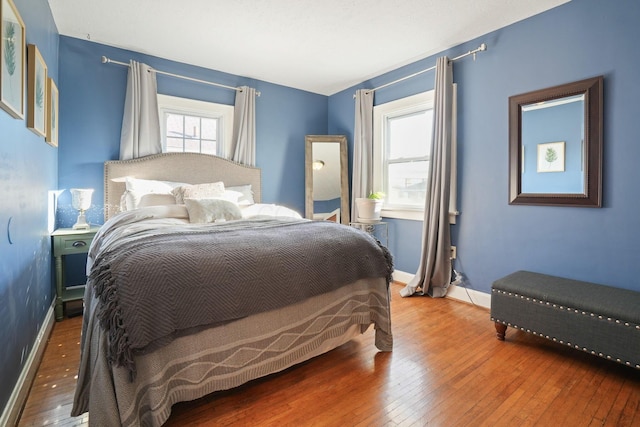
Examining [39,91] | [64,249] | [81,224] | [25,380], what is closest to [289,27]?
[39,91]

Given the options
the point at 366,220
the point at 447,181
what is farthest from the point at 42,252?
the point at 447,181

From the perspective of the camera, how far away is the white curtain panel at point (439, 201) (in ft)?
10.6

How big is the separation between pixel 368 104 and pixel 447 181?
153cm

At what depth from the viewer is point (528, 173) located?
277 cm

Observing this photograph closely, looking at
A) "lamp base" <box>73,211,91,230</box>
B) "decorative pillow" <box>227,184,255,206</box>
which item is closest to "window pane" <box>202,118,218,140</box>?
"decorative pillow" <box>227,184,255,206</box>

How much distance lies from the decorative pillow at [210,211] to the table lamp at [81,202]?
41.1 inches

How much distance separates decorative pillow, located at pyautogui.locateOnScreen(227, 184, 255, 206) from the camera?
3770mm

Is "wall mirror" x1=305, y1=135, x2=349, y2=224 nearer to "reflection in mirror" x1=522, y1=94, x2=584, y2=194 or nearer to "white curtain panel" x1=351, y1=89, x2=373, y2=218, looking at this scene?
"white curtain panel" x1=351, y1=89, x2=373, y2=218

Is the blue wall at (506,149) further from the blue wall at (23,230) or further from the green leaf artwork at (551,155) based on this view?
the blue wall at (23,230)

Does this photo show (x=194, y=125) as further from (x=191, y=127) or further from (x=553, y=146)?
(x=553, y=146)

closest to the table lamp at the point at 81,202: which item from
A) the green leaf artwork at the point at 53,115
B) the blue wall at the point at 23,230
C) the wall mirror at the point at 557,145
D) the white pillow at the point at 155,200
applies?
the blue wall at the point at 23,230

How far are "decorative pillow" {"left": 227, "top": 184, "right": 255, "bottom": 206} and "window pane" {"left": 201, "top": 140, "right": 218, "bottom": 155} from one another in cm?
54

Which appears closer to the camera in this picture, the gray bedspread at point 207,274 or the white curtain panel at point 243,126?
the gray bedspread at point 207,274

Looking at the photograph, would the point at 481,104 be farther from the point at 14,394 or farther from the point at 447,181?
the point at 14,394
